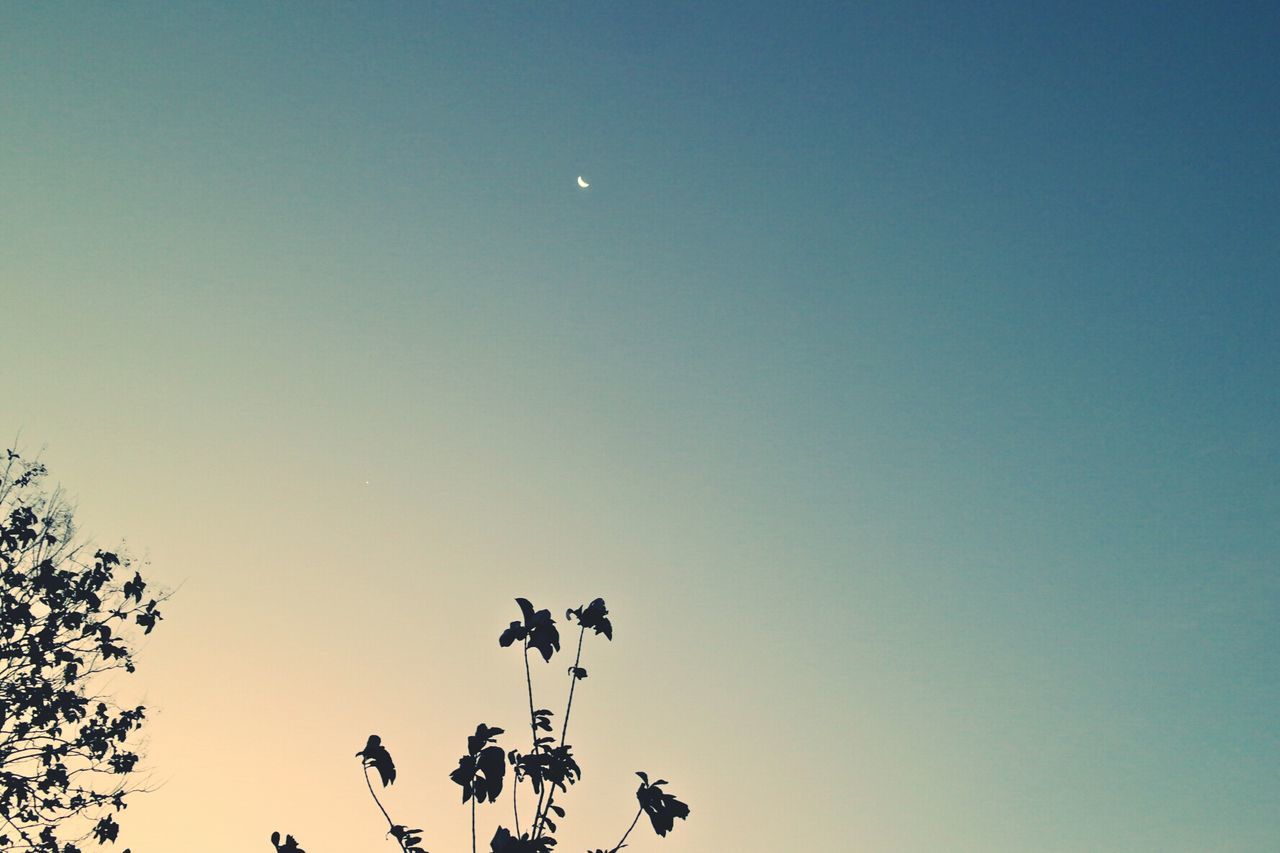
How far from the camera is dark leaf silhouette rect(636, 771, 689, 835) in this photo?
18.4 feet

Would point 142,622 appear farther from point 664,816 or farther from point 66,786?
point 664,816

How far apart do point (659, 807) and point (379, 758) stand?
2329mm

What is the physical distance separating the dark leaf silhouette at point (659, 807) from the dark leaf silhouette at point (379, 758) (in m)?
2.08

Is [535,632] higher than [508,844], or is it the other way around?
[535,632]

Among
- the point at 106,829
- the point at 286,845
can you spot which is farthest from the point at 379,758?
the point at 106,829

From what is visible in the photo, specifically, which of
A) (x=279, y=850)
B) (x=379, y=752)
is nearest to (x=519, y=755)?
(x=379, y=752)

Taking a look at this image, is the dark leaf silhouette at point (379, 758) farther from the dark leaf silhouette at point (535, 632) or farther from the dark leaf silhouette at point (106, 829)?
the dark leaf silhouette at point (106, 829)

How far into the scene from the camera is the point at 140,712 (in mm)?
15633

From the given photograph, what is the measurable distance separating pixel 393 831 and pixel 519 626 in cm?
222

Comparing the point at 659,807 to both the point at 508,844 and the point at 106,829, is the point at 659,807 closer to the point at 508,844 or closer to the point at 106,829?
the point at 508,844

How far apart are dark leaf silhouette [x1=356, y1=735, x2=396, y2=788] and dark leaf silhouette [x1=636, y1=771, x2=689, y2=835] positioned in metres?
2.08

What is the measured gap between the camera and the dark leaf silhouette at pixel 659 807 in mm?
5598

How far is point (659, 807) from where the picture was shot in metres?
5.62

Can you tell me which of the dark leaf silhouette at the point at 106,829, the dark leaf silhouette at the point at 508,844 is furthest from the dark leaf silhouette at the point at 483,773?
the dark leaf silhouette at the point at 106,829
